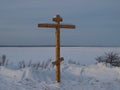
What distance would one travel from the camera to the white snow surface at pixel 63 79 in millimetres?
12031

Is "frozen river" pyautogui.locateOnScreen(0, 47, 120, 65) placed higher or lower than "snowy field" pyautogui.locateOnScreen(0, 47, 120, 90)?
lower

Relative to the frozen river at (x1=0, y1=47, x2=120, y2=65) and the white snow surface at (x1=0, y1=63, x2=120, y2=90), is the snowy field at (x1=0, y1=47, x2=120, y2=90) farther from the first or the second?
the frozen river at (x1=0, y1=47, x2=120, y2=65)

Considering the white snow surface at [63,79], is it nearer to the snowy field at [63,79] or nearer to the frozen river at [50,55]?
the snowy field at [63,79]

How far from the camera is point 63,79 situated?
1403cm

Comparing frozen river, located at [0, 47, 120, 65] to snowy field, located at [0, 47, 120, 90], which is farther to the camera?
frozen river, located at [0, 47, 120, 65]

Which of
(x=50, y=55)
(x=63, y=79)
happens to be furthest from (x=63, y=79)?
(x=50, y=55)

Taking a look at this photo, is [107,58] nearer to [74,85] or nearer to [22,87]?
[74,85]

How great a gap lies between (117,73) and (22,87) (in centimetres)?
596

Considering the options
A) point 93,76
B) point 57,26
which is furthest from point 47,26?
point 93,76

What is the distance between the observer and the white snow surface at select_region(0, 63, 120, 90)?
12031mm

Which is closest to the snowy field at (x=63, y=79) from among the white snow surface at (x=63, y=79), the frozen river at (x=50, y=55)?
the white snow surface at (x=63, y=79)

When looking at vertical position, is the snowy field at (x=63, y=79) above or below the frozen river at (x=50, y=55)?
above

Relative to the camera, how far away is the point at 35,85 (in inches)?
479

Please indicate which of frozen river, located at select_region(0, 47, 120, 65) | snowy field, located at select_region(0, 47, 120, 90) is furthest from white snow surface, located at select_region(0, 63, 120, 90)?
frozen river, located at select_region(0, 47, 120, 65)
